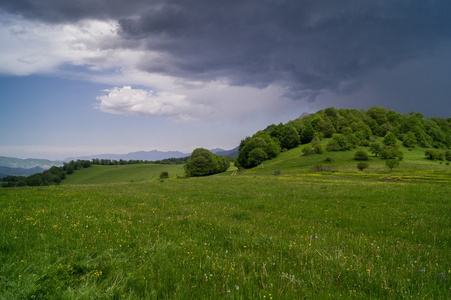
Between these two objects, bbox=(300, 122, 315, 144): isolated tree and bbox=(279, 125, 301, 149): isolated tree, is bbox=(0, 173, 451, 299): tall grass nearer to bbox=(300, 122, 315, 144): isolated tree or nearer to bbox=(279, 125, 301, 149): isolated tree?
bbox=(279, 125, 301, 149): isolated tree

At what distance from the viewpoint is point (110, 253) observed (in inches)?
211

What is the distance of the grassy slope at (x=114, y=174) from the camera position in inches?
5125

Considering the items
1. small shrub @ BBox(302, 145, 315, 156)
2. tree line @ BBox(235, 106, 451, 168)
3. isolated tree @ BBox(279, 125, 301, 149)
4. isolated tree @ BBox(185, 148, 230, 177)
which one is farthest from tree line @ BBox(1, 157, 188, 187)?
small shrub @ BBox(302, 145, 315, 156)

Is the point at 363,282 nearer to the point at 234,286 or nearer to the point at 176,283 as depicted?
the point at 234,286

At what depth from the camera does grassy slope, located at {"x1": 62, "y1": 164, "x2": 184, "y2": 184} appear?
13016 cm

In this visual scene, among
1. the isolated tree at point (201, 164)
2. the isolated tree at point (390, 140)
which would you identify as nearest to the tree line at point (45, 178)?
the isolated tree at point (201, 164)

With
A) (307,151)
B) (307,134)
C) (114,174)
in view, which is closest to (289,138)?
(307,134)

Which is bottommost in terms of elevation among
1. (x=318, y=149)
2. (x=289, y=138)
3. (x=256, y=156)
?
(x=256, y=156)

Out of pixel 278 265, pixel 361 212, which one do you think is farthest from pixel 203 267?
pixel 361 212

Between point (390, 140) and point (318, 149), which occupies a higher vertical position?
point (390, 140)

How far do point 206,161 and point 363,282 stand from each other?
105 meters

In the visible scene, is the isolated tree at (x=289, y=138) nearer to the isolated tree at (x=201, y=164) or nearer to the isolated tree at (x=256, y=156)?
the isolated tree at (x=256, y=156)

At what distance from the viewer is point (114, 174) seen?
479 ft

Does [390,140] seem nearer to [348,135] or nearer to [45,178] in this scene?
[348,135]
